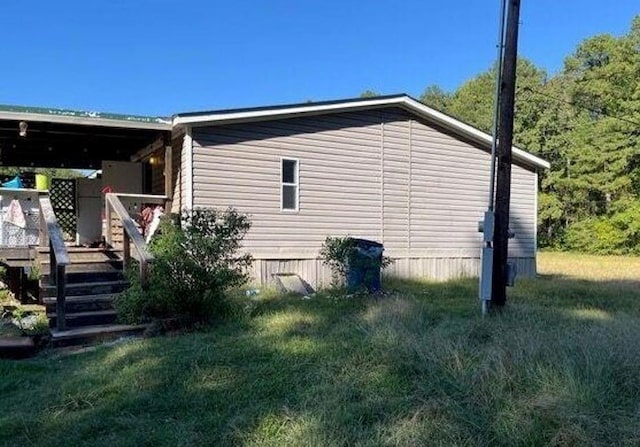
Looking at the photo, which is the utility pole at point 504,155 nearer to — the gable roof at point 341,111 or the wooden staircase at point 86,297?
the gable roof at point 341,111

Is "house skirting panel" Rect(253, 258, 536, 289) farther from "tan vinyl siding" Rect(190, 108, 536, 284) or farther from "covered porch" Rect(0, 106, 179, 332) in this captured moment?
"covered porch" Rect(0, 106, 179, 332)

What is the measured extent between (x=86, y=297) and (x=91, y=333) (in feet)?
2.98

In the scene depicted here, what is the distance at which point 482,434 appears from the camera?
10.4ft

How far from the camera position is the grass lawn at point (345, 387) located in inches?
127

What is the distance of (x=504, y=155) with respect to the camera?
7.31 meters

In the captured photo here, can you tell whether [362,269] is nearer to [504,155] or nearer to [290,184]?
[290,184]

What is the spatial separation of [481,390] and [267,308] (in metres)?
4.30

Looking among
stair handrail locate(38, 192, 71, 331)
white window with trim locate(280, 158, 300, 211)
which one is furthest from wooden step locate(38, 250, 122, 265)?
white window with trim locate(280, 158, 300, 211)

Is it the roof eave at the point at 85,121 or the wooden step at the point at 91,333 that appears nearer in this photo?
the wooden step at the point at 91,333

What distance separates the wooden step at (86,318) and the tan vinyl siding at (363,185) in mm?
3249

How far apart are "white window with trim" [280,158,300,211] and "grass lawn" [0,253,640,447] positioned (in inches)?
190

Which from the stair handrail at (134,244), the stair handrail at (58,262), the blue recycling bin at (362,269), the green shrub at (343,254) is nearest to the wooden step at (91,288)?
the stair handrail at (58,262)

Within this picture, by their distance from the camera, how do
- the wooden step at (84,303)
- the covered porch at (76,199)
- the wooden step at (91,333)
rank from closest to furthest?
the wooden step at (91,333) → the wooden step at (84,303) → the covered porch at (76,199)

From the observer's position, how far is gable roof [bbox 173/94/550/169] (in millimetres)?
9492
